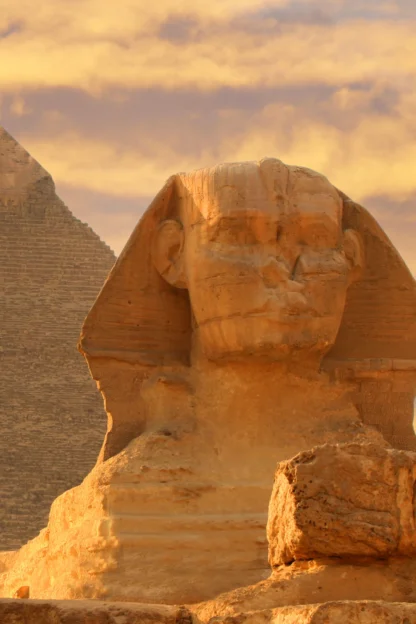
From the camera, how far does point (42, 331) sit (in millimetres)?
86125

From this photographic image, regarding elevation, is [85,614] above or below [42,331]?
below

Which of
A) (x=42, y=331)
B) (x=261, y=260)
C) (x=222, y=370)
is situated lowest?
(x=222, y=370)

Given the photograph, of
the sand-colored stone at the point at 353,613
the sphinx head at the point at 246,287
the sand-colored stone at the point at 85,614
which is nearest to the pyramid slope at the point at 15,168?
the sphinx head at the point at 246,287

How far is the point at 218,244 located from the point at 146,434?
772 millimetres

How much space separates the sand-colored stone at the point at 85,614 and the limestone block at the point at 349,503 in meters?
0.37

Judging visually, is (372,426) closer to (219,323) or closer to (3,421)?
(219,323)

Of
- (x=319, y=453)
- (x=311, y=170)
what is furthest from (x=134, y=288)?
(x=319, y=453)

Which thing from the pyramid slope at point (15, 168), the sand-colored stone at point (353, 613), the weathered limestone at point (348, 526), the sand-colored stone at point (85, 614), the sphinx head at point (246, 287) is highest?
the pyramid slope at point (15, 168)

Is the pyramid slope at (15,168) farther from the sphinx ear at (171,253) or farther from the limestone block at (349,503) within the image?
the limestone block at (349,503)

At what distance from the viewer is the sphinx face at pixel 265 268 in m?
8.02

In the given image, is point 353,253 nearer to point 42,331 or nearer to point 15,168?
point 42,331

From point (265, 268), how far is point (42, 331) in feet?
257

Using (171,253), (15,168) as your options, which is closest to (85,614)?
(171,253)

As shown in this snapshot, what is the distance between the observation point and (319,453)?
5051 mm
